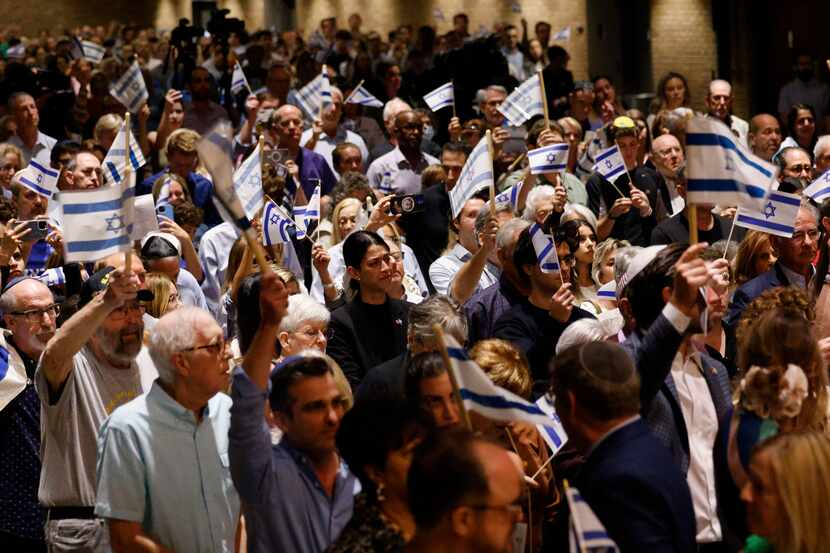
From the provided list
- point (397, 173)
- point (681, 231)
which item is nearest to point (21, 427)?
point (681, 231)

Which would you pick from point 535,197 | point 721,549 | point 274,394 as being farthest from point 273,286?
point 535,197

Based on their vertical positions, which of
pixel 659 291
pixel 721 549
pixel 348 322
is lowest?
pixel 721 549

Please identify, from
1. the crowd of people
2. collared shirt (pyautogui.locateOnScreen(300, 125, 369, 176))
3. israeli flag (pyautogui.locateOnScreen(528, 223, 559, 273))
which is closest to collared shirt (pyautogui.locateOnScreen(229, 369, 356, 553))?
the crowd of people

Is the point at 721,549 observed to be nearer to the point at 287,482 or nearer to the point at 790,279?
the point at 287,482

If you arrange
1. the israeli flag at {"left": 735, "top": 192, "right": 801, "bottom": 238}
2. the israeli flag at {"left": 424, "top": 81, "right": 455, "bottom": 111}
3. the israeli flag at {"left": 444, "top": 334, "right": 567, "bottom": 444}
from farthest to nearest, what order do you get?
the israeli flag at {"left": 424, "top": 81, "right": 455, "bottom": 111}, the israeli flag at {"left": 735, "top": 192, "right": 801, "bottom": 238}, the israeli flag at {"left": 444, "top": 334, "right": 567, "bottom": 444}

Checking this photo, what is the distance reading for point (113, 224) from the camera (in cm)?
583

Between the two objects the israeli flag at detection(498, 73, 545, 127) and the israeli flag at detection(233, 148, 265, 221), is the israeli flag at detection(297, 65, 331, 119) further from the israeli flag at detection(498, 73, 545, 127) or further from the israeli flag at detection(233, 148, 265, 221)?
the israeli flag at detection(233, 148, 265, 221)

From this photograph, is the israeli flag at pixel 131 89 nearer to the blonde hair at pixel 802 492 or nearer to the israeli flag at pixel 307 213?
the israeli flag at pixel 307 213

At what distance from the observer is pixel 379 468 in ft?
13.1

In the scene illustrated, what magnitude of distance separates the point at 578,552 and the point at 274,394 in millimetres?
1087

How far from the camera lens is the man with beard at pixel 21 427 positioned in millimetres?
5910

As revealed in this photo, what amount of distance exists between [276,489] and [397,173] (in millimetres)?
7328

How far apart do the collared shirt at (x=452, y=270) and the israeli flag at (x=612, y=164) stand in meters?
1.64

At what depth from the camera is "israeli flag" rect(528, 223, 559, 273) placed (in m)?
6.59
